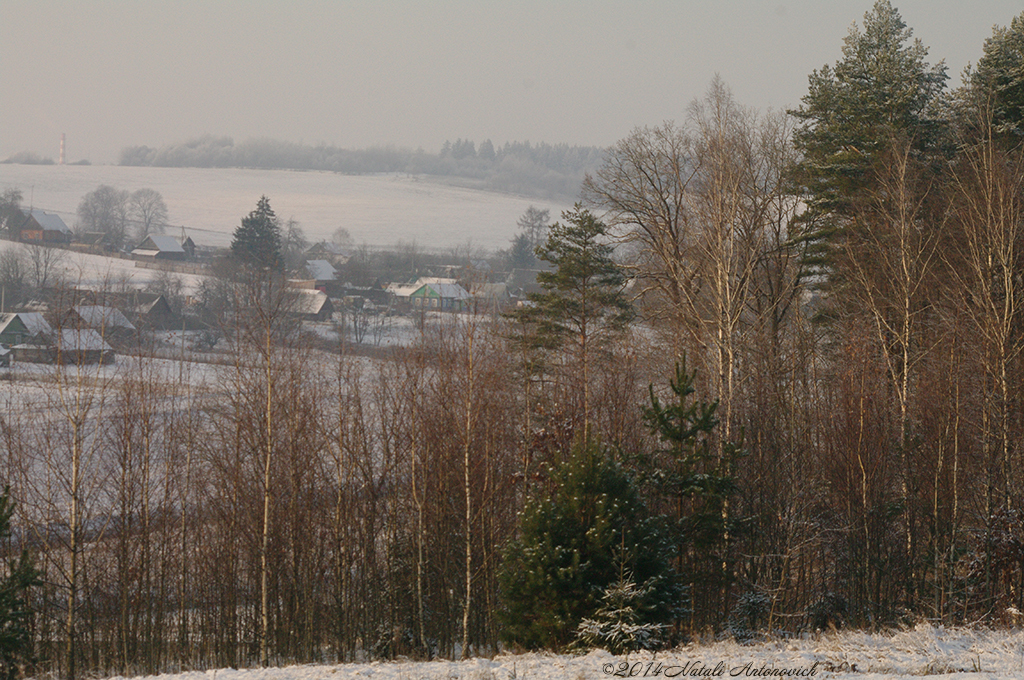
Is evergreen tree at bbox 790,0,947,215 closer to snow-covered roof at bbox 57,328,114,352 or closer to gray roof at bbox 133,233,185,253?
snow-covered roof at bbox 57,328,114,352

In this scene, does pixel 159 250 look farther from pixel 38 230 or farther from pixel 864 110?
pixel 864 110

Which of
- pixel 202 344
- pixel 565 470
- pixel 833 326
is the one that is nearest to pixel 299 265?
pixel 202 344

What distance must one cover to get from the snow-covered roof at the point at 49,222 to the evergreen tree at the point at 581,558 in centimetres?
11253

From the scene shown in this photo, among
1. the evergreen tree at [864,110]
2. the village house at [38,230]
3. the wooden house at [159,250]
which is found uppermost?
the evergreen tree at [864,110]

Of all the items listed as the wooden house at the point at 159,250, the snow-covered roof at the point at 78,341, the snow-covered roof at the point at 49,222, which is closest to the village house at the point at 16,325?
the snow-covered roof at the point at 78,341

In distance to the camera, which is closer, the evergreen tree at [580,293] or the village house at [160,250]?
the evergreen tree at [580,293]

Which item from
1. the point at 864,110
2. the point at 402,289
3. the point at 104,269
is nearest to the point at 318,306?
the point at 402,289

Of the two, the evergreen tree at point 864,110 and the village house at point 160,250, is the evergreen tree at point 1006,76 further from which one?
the village house at point 160,250

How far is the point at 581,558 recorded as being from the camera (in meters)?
12.9

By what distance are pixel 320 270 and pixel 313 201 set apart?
61.8 m

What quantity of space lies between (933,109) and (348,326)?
46786 millimetres

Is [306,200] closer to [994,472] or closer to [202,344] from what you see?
[202,344]

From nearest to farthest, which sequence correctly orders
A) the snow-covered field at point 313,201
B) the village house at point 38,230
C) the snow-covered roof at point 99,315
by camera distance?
1. the snow-covered roof at point 99,315
2. the village house at point 38,230
3. the snow-covered field at point 313,201

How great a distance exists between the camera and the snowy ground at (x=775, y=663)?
32.0 ft
